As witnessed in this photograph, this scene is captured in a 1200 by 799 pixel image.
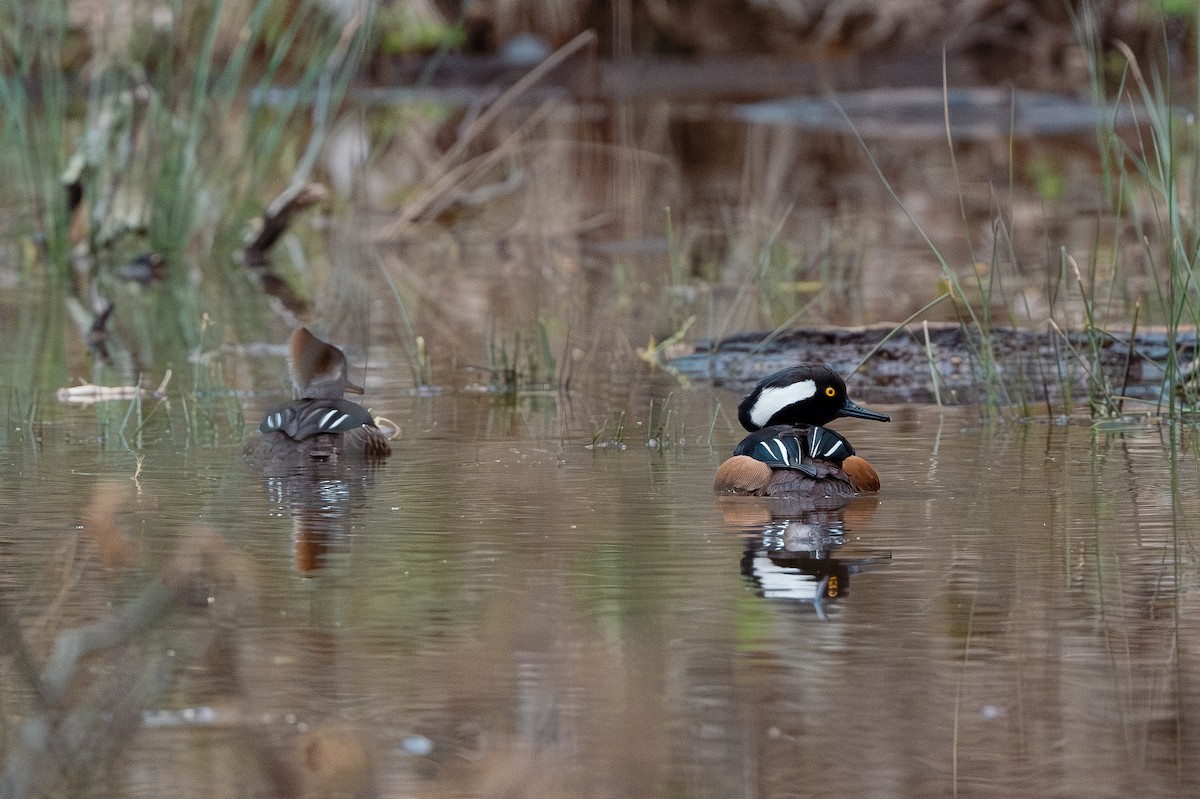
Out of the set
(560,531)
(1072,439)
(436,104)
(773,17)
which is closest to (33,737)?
(560,531)

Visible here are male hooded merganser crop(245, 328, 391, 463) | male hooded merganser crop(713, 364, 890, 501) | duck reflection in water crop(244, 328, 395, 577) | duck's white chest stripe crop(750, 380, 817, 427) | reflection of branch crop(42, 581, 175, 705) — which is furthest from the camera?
male hooded merganser crop(245, 328, 391, 463)

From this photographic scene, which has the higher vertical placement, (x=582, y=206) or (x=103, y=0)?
(x=103, y=0)

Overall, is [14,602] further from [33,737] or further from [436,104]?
[436,104]

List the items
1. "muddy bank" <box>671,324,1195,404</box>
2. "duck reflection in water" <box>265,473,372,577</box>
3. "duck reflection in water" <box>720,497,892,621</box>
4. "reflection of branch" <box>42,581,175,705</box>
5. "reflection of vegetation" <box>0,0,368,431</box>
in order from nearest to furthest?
"reflection of branch" <box>42,581,175,705</box>, "duck reflection in water" <box>720,497,892,621</box>, "duck reflection in water" <box>265,473,372,577</box>, "muddy bank" <box>671,324,1195,404</box>, "reflection of vegetation" <box>0,0,368,431</box>

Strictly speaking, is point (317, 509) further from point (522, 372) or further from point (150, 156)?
point (150, 156)

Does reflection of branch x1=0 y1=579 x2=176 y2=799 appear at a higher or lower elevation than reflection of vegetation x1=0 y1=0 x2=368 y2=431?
lower

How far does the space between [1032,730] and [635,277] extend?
7406 millimetres

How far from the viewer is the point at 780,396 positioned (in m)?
5.79

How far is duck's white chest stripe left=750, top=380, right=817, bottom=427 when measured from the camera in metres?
5.79

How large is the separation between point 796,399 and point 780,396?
43mm

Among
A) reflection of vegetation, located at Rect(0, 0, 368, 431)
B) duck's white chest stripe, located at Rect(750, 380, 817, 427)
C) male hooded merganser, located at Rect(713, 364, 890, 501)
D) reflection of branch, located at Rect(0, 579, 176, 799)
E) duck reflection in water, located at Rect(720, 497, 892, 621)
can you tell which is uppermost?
reflection of vegetation, located at Rect(0, 0, 368, 431)

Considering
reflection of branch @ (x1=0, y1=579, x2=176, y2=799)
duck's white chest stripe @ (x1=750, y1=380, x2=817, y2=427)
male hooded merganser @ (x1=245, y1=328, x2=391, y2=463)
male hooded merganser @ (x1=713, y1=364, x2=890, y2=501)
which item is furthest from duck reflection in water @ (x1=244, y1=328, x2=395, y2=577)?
reflection of branch @ (x1=0, y1=579, x2=176, y2=799)

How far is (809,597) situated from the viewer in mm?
4336

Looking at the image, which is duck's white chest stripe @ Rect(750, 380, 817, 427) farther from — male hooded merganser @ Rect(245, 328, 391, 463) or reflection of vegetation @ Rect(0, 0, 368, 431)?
reflection of vegetation @ Rect(0, 0, 368, 431)
